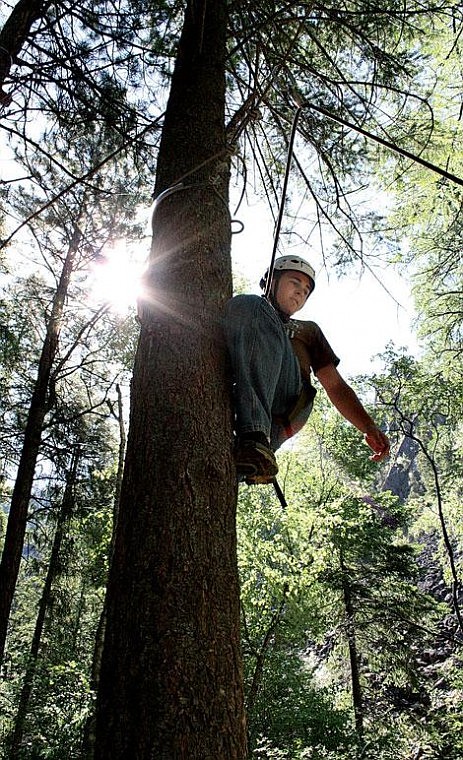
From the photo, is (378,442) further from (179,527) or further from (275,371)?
(179,527)

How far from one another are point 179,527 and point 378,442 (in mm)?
1504

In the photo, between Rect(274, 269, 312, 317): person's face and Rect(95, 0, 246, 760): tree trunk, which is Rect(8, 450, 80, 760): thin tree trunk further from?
Rect(95, 0, 246, 760): tree trunk

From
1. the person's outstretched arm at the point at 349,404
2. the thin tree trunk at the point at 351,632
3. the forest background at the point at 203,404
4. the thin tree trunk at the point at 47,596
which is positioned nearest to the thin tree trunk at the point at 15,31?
the forest background at the point at 203,404

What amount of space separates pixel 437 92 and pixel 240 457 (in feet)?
21.4

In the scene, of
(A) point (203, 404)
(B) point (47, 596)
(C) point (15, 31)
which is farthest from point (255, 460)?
(B) point (47, 596)

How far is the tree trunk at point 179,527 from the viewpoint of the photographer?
0.98 metres

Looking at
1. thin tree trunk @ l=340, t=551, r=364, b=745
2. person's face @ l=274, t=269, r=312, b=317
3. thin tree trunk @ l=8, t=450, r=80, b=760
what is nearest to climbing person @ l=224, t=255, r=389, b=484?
person's face @ l=274, t=269, r=312, b=317

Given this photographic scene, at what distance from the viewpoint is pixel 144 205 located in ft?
21.0

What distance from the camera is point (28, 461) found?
7.92 meters

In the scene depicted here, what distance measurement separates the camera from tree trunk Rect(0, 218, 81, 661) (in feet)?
24.1

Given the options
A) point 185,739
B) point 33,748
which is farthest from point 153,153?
point 33,748

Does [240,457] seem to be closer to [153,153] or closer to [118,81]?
[153,153]

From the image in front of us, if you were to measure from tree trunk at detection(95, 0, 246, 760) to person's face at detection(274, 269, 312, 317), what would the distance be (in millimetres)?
718

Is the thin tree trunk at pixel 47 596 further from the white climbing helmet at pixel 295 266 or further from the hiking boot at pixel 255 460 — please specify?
the hiking boot at pixel 255 460
